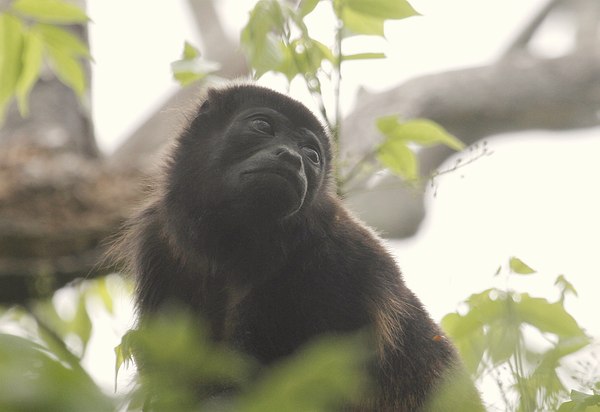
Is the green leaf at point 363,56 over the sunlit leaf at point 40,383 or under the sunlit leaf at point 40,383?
under

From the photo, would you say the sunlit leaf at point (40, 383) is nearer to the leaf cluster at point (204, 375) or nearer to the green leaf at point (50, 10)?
the leaf cluster at point (204, 375)

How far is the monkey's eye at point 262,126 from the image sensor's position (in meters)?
3.19

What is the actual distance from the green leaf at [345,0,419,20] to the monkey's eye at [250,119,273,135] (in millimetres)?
721

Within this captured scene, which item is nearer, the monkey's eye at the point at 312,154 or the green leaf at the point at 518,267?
the green leaf at the point at 518,267

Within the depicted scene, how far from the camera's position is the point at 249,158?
10.0ft

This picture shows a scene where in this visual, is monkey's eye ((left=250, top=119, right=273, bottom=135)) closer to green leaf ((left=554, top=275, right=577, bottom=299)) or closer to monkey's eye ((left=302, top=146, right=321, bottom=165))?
monkey's eye ((left=302, top=146, right=321, bottom=165))

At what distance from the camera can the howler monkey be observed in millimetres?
2818

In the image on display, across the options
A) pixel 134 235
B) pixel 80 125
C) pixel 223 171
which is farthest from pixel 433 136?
pixel 80 125

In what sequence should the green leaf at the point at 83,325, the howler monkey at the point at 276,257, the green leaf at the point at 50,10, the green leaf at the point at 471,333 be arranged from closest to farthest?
the green leaf at the point at 471,333 < the green leaf at the point at 50,10 < the howler monkey at the point at 276,257 < the green leaf at the point at 83,325

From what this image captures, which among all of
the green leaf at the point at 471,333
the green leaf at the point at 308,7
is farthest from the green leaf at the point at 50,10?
the green leaf at the point at 471,333

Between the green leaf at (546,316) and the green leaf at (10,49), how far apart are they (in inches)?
64.7

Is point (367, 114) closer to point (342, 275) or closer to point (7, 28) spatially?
point (342, 275)

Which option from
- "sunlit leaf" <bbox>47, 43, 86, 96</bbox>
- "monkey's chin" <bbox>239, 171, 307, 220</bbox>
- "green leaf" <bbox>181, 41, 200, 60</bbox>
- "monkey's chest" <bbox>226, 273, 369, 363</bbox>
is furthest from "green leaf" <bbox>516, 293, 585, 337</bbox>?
"sunlit leaf" <bbox>47, 43, 86, 96</bbox>

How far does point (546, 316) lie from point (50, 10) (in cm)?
166
